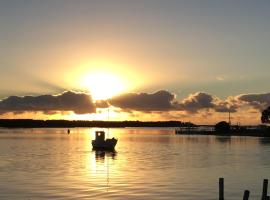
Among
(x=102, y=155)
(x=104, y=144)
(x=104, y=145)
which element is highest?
(x=104, y=144)

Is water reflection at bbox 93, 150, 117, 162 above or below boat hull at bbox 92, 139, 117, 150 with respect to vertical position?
below

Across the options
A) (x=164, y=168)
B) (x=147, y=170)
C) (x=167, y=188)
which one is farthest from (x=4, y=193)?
(x=164, y=168)

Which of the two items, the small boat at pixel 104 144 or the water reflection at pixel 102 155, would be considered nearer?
the water reflection at pixel 102 155

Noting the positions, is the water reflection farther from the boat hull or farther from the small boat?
the small boat

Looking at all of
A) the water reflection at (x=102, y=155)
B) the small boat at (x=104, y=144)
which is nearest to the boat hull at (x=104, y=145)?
the small boat at (x=104, y=144)

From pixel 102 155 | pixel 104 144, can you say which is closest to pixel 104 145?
pixel 104 144

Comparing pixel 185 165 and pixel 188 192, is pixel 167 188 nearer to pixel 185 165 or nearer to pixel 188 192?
pixel 188 192

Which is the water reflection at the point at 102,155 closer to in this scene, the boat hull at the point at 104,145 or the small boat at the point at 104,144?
the boat hull at the point at 104,145

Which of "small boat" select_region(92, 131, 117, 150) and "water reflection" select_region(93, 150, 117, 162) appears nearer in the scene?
"water reflection" select_region(93, 150, 117, 162)

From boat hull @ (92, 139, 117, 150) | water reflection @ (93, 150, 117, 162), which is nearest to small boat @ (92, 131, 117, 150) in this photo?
boat hull @ (92, 139, 117, 150)

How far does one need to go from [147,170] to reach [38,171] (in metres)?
13.4

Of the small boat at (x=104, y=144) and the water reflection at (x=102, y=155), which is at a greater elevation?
the small boat at (x=104, y=144)

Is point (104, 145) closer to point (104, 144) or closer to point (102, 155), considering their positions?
point (104, 144)

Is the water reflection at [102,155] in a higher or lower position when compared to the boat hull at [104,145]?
lower
